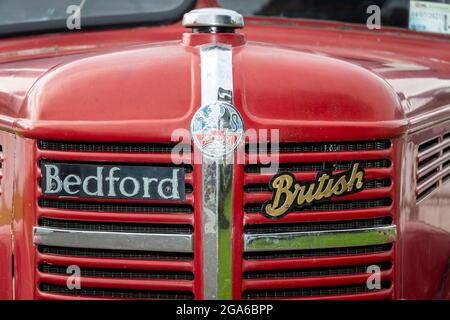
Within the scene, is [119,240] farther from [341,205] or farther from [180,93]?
[341,205]

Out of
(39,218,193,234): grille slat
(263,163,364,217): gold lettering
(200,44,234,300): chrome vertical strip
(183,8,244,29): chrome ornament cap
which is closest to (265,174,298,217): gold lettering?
(263,163,364,217): gold lettering

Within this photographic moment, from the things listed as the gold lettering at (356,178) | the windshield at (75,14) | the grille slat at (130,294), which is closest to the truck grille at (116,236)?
the grille slat at (130,294)

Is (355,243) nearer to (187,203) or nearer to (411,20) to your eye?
(187,203)

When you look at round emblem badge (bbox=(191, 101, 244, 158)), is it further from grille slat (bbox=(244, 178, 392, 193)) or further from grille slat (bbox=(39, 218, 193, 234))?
grille slat (bbox=(39, 218, 193, 234))

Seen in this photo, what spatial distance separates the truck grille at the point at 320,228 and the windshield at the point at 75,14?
4.30 feet

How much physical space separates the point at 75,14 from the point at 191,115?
133 centimetres

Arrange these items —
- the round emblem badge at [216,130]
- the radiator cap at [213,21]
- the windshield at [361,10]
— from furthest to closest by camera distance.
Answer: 1. the windshield at [361,10]
2. the radiator cap at [213,21]
3. the round emblem badge at [216,130]

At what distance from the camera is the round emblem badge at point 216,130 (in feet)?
8.04

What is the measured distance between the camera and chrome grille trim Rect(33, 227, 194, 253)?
2512 mm

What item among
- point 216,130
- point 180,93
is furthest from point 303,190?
point 180,93

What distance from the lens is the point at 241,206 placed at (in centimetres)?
250

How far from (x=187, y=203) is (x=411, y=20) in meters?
1.80

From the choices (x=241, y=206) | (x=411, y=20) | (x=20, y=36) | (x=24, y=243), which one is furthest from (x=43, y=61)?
(x=411, y=20)

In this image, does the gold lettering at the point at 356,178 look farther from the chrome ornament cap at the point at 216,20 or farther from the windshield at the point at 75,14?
the windshield at the point at 75,14
